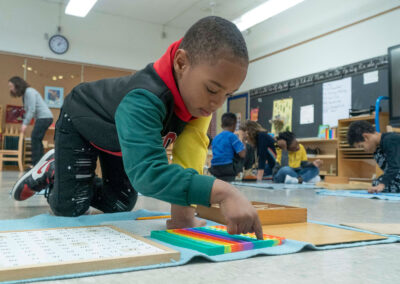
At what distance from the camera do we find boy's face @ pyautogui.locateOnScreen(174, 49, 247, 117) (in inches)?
31.7

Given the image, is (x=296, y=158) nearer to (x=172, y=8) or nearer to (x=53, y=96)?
(x=172, y=8)

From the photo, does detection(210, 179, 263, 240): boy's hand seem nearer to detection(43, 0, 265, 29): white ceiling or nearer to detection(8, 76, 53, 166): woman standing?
detection(8, 76, 53, 166): woman standing

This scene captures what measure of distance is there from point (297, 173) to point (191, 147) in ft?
11.0

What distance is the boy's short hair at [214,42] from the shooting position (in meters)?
0.81

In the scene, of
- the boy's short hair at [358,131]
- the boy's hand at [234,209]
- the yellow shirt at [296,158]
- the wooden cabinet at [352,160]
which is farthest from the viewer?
the wooden cabinet at [352,160]

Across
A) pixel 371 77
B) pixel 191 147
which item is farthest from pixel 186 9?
pixel 191 147

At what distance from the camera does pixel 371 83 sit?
484cm

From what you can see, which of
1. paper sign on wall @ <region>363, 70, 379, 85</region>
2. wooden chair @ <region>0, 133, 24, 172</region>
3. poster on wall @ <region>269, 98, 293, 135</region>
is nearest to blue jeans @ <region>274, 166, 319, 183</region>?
paper sign on wall @ <region>363, 70, 379, 85</region>

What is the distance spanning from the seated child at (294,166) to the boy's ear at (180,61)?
10.6 feet

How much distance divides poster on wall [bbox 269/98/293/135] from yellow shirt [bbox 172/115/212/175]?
5234mm

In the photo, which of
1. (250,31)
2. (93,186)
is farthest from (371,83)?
(93,186)

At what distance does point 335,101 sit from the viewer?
535 cm

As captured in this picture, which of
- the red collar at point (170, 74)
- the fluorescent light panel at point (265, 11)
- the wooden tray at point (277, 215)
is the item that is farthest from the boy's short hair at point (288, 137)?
the red collar at point (170, 74)

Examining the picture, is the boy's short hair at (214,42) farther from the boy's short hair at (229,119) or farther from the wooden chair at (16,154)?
the wooden chair at (16,154)
